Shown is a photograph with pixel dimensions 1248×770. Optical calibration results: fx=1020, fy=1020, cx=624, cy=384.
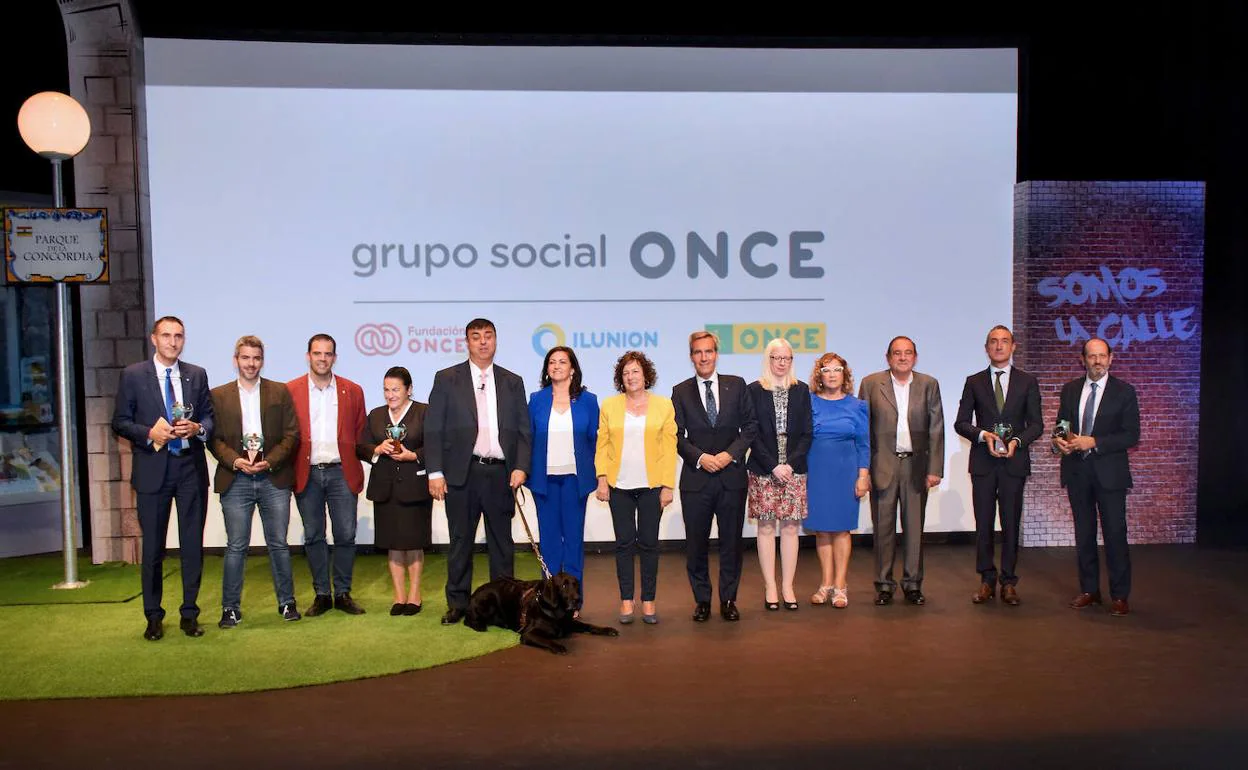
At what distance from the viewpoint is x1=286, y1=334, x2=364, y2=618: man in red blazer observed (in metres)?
5.72

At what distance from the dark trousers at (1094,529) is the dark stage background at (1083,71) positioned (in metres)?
2.48

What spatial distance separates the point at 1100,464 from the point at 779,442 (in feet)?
6.05

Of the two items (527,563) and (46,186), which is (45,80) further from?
(527,563)

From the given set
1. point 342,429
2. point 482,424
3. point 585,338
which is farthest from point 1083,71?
point 342,429

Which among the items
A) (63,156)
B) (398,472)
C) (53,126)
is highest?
(53,126)

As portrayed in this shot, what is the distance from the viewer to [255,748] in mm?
3836

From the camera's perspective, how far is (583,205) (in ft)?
24.8

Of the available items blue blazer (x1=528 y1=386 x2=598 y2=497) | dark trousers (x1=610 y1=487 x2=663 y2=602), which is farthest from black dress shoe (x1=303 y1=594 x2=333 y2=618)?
dark trousers (x1=610 y1=487 x2=663 y2=602)

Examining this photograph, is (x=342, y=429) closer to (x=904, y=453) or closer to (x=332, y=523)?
(x=332, y=523)

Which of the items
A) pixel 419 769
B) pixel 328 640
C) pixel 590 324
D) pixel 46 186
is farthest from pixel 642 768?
pixel 46 186

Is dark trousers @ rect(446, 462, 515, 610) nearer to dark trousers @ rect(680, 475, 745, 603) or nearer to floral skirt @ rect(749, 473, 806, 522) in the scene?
dark trousers @ rect(680, 475, 745, 603)

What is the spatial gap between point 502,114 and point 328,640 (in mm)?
4037

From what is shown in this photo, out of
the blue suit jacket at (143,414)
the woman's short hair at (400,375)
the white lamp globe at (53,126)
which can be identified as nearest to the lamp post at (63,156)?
the white lamp globe at (53,126)

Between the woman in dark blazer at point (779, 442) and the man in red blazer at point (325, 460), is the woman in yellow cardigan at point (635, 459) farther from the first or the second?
the man in red blazer at point (325, 460)
